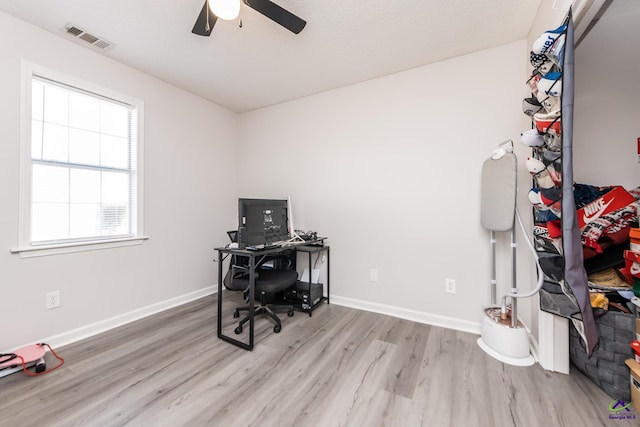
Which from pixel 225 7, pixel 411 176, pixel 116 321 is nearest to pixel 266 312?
pixel 116 321

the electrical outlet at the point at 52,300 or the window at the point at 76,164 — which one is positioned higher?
the window at the point at 76,164

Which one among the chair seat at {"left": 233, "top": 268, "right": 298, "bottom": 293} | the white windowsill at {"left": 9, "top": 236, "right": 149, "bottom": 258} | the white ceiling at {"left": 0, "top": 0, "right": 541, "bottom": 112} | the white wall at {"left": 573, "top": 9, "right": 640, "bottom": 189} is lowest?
the chair seat at {"left": 233, "top": 268, "right": 298, "bottom": 293}

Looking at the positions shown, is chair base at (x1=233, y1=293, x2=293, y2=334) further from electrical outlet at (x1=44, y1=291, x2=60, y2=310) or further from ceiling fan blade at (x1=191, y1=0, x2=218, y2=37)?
ceiling fan blade at (x1=191, y1=0, x2=218, y2=37)

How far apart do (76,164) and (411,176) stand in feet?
10.4

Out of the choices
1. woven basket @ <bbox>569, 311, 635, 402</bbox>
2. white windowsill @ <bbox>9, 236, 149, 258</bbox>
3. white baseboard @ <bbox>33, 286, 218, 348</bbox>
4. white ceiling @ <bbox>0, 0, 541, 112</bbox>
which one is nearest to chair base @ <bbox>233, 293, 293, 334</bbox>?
white baseboard @ <bbox>33, 286, 218, 348</bbox>

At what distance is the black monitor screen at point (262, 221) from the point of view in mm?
2281

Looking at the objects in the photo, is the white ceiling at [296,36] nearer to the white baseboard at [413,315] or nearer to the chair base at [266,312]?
the chair base at [266,312]

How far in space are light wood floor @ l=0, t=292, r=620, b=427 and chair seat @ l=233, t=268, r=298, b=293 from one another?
0.43 metres

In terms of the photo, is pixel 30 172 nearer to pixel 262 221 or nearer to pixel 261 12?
pixel 262 221

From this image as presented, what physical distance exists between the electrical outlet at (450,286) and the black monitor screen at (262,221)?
66.9 inches

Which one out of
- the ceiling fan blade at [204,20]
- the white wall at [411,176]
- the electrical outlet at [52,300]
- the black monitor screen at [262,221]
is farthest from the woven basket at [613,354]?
the electrical outlet at [52,300]

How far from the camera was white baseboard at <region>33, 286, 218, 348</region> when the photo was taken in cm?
211

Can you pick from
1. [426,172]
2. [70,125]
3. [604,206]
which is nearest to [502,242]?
[604,206]

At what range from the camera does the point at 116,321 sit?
8.02 feet
